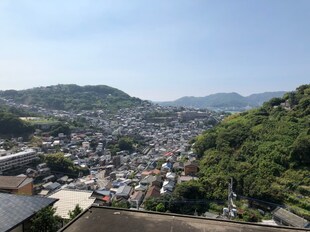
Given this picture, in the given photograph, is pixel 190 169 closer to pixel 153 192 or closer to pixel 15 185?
pixel 153 192

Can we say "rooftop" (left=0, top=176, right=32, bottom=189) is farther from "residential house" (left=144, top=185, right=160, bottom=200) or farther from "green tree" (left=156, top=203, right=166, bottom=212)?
"residential house" (left=144, top=185, right=160, bottom=200)

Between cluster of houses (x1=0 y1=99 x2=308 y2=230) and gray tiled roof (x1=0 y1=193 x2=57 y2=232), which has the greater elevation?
gray tiled roof (x1=0 y1=193 x2=57 y2=232)

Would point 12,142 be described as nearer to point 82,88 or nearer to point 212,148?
point 212,148

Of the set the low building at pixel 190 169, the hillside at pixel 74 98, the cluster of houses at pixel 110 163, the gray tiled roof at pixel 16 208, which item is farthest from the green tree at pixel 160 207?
the hillside at pixel 74 98

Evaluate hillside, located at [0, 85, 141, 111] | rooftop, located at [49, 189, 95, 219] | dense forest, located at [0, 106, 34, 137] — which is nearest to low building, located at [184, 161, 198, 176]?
rooftop, located at [49, 189, 95, 219]

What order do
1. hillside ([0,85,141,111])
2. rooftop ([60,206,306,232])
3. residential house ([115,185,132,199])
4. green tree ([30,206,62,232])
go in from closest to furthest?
rooftop ([60,206,306,232])
green tree ([30,206,62,232])
residential house ([115,185,132,199])
hillside ([0,85,141,111])
